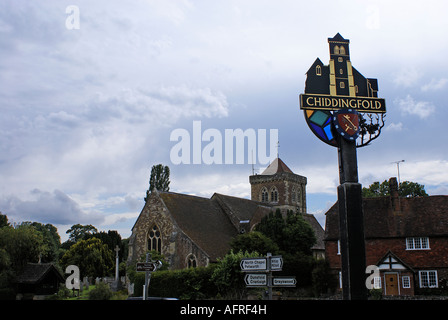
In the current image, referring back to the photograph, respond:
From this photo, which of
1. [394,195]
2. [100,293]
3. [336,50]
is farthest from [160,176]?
[336,50]

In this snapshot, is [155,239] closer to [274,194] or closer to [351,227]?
[351,227]

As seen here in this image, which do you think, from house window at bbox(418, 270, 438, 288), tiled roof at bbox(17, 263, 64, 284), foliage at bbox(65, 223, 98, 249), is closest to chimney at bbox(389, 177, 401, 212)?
house window at bbox(418, 270, 438, 288)

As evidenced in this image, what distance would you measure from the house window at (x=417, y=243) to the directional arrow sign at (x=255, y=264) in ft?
95.9

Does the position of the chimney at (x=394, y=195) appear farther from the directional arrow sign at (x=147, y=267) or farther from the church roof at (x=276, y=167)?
the church roof at (x=276, y=167)

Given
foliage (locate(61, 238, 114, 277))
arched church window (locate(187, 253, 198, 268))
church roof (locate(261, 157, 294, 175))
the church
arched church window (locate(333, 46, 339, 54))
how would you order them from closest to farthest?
arched church window (locate(333, 46, 339, 54)) < arched church window (locate(187, 253, 198, 268)) < the church < foliage (locate(61, 238, 114, 277)) < church roof (locate(261, 157, 294, 175))

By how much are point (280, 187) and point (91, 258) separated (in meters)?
33.8

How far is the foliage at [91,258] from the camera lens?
198 ft

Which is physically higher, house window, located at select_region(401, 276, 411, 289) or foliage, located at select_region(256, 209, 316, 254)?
foliage, located at select_region(256, 209, 316, 254)

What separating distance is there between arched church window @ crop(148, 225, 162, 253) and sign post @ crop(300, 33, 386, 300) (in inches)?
1331

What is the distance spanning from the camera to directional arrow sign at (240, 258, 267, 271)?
1138 centimetres

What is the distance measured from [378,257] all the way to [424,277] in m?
3.78

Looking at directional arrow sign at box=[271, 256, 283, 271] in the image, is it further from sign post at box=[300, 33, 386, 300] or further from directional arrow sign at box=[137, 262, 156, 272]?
directional arrow sign at box=[137, 262, 156, 272]

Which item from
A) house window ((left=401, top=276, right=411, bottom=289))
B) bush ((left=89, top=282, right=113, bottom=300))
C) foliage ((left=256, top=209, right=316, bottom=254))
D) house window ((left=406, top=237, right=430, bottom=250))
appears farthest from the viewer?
foliage ((left=256, top=209, right=316, bottom=254))

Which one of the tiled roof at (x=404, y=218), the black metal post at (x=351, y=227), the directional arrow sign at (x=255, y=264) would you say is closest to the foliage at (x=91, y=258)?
the tiled roof at (x=404, y=218)
